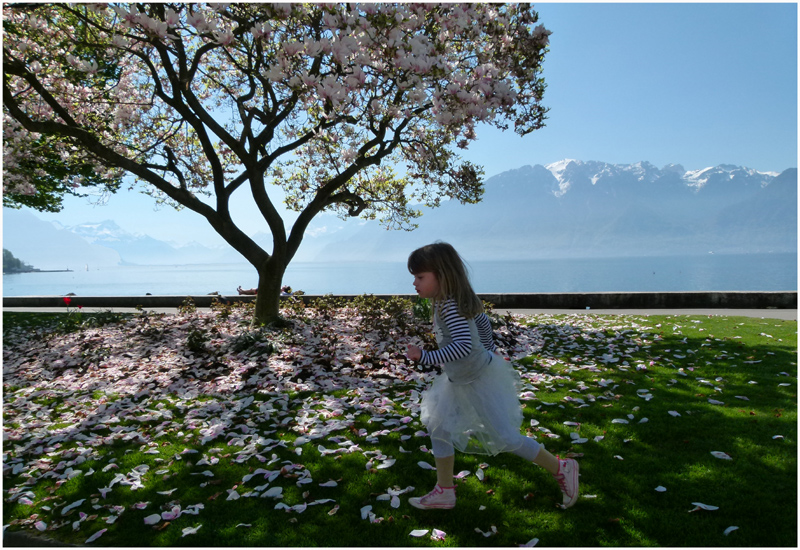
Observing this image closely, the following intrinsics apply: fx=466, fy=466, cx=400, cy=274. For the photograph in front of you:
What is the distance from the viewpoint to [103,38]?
427 inches

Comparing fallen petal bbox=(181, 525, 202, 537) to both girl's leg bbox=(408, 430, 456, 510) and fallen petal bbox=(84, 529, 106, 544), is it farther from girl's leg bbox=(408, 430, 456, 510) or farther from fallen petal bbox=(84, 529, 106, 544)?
girl's leg bbox=(408, 430, 456, 510)

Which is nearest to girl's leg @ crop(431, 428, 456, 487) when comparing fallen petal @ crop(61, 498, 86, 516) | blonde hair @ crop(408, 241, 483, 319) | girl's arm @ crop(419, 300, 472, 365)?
girl's arm @ crop(419, 300, 472, 365)

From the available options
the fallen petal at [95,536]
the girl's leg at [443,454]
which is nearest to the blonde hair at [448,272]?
the girl's leg at [443,454]

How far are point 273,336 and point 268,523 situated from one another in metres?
6.58

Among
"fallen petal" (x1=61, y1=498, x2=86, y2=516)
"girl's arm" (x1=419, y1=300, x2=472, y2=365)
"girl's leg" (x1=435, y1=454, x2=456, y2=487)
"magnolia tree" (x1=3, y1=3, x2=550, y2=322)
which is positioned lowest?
"fallen petal" (x1=61, y1=498, x2=86, y2=516)

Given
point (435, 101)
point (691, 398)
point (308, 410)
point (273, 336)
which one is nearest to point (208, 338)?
point (273, 336)

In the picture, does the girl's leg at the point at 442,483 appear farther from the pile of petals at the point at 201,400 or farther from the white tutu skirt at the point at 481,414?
the pile of petals at the point at 201,400

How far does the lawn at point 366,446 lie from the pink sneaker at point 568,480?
10 centimetres

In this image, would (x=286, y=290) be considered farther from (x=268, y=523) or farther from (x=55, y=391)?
(x=268, y=523)

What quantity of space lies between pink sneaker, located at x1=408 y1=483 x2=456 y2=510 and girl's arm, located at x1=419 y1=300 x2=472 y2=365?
1.04 metres

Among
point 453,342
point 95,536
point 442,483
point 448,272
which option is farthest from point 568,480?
point 95,536

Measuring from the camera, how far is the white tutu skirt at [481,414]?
349cm

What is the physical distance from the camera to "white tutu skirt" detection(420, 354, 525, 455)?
3.49 metres

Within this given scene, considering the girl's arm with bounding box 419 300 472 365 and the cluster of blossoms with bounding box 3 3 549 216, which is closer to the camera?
the girl's arm with bounding box 419 300 472 365
